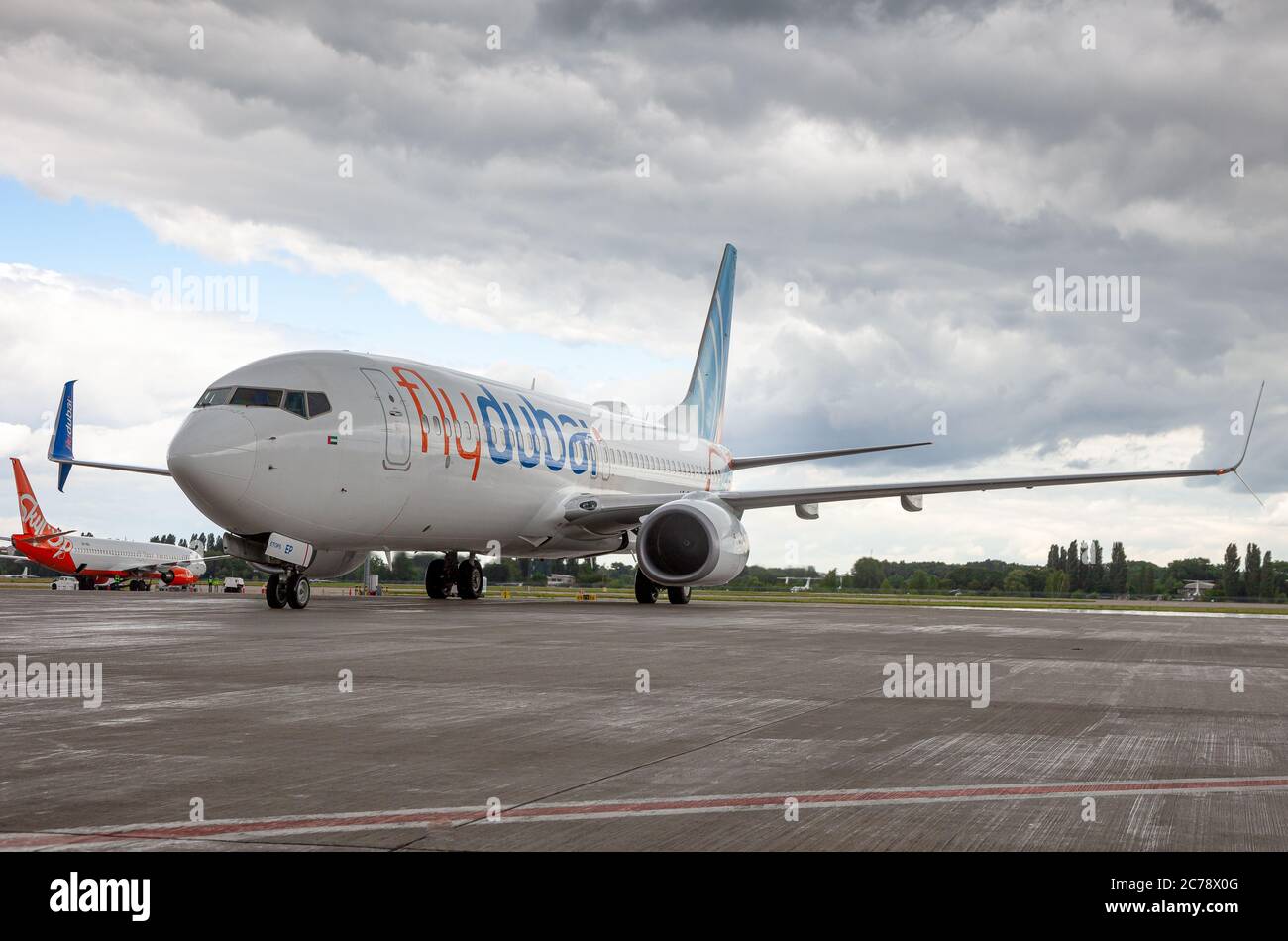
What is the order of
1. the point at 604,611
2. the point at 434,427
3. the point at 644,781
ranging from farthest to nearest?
the point at 604,611, the point at 434,427, the point at 644,781

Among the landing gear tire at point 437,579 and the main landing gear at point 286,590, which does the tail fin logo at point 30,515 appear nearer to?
the landing gear tire at point 437,579

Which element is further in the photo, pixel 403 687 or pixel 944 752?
pixel 403 687

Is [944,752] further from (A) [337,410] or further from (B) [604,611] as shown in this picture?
(B) [604,611]

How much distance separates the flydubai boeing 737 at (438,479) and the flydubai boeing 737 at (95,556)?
21822 millimetres

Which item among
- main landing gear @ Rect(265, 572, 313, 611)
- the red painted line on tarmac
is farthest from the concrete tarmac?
main landing gear @ Rect(265, 572, 313, 611)

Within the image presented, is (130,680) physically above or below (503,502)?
below

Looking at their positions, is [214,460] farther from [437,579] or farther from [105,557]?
[105,557]

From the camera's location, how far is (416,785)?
4.42 metres

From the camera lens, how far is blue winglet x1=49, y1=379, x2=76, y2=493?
26125 mm

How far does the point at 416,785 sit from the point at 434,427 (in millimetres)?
14727

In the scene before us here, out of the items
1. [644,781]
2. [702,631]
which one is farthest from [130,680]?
[702,631]

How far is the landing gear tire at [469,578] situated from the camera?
24625mm

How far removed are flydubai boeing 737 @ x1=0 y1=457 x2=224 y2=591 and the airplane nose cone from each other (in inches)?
1452
